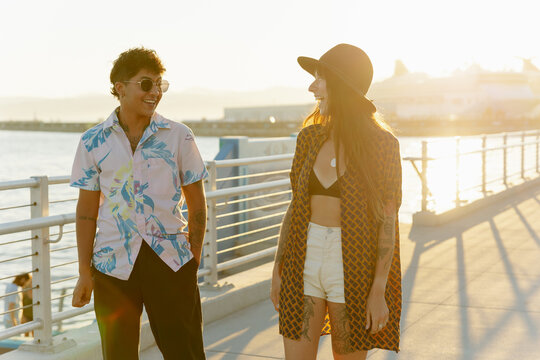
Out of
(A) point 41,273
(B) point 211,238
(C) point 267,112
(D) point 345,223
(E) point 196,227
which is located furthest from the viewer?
(C) point 267,112

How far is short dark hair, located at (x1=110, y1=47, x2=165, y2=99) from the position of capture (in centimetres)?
291

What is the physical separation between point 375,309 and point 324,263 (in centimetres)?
23

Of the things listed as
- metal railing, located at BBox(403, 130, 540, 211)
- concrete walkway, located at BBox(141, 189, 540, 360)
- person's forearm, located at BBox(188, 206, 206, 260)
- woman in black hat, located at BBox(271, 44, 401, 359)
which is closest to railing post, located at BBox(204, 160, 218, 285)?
concrete walkway, located at BBox(141, 189, 540, 360)

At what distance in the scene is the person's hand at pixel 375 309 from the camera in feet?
8.66

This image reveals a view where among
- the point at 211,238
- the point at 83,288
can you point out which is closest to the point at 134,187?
the point at 83,288

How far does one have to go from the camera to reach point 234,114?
7092 inches

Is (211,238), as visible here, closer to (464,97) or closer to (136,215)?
(136,215)

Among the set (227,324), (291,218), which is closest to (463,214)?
(227,324)

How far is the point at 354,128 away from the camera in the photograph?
2.67 m

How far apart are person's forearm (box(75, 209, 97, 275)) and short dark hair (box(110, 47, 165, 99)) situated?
1.76 ft

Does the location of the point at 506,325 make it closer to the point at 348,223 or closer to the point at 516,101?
the point at 348,223

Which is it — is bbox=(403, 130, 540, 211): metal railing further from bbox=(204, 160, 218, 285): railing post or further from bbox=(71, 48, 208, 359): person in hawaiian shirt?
bbox=(71, 48, 208, 359): person in hawaiian shirt

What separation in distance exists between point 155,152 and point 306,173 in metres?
0.60

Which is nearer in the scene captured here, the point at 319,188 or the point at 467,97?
the point at 319,188
